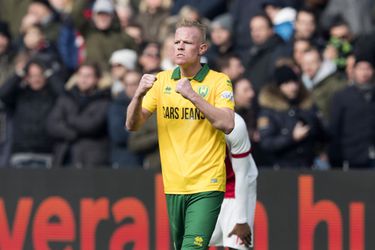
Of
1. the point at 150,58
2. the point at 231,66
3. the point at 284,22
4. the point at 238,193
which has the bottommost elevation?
the point at 238,193

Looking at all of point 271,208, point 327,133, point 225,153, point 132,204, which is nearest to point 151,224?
point 132,204

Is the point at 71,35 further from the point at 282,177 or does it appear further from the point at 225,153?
the point at 225,153

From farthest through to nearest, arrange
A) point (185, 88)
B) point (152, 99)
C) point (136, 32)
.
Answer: point (136, 32), point (152, 99), point (185, 88)

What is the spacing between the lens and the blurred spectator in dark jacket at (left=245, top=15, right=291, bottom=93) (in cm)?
1362

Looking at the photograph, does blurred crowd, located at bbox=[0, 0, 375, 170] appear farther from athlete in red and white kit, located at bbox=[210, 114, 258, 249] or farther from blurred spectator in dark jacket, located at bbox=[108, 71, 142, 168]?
athlete in red and white kit, located at bbox=[210, 114, 258, 249]

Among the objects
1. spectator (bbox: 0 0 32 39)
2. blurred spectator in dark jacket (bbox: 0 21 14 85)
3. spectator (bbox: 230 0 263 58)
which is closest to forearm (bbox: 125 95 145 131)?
spectator (bbox: 230 0 263 58)

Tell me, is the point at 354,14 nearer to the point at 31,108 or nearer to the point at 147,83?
the point at 31,108

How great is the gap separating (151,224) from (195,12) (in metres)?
3.90

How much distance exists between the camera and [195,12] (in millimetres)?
14969

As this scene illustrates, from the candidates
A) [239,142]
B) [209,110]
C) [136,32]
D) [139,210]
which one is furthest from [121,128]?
[209,110]

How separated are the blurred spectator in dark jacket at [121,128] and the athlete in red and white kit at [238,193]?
353cm

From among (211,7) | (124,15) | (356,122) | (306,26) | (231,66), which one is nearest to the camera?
(356,122)

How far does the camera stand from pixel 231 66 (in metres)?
13.5

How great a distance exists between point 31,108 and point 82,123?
2.87ft
